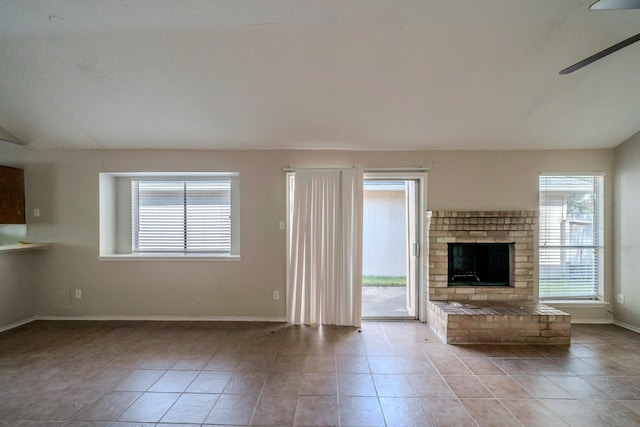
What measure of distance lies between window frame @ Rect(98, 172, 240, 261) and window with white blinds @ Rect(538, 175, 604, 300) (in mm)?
4234

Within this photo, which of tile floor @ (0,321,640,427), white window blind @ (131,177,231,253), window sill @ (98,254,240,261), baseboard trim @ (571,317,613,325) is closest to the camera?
tile floor @ (0,321,640,427)

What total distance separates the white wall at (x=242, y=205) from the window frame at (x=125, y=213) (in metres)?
0.11

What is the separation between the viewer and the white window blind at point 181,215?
13.8ft

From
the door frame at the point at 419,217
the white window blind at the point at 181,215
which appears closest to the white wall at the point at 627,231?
the door frame at the point at 419,217

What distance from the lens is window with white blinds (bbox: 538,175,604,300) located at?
385 centimetres

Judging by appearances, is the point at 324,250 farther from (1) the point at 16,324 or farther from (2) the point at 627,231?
(1) the point at 16,324

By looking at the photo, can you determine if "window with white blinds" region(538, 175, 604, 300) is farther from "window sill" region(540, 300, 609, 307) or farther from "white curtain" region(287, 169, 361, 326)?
"white curtain" region(287, 169, 361, 326)

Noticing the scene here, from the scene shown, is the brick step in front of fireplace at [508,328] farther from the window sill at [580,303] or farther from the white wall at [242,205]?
the white wall at [242,205]

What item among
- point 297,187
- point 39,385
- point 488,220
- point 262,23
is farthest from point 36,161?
point 488,220

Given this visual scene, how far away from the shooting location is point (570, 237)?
3.87 meters

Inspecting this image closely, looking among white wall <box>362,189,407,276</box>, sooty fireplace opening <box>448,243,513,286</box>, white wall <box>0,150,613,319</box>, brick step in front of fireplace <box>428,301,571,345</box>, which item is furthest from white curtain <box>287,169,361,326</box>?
white wall <box>362,189,407,276</box>

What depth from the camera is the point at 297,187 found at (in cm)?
369

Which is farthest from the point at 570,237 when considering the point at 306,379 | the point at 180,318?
the point at 180,318

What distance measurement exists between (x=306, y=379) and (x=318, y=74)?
2.72 metres
